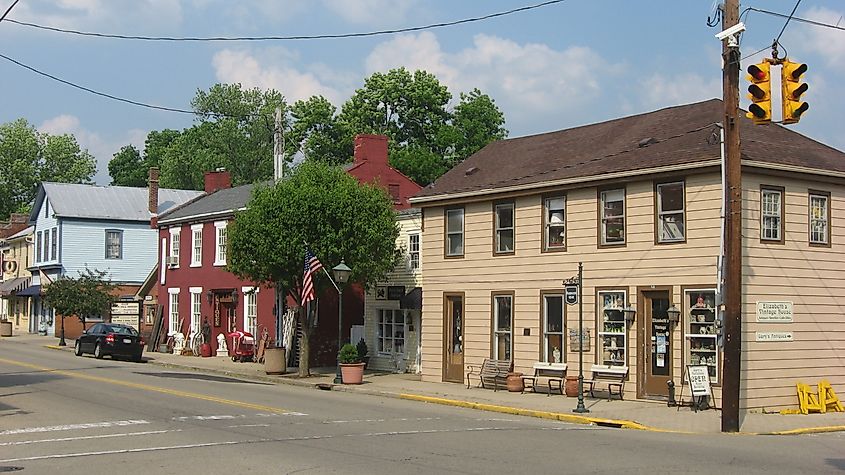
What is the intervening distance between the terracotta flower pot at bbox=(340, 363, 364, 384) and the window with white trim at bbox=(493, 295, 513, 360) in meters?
4.23

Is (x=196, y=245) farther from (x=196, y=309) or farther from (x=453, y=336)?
(x=453, y=336)

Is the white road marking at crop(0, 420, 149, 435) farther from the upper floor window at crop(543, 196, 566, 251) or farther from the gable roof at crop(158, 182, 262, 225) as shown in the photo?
the gable roof at crop(158, 182, 262, 225)

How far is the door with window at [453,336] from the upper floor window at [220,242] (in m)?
15.7

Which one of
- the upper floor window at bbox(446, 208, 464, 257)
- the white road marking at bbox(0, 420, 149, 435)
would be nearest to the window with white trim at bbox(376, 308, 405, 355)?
the upper floor window at bbox(446, 208, 464, 257)

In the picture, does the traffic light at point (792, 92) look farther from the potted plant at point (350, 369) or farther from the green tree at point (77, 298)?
the green tree at point (77, 298)

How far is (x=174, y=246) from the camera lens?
4656cm

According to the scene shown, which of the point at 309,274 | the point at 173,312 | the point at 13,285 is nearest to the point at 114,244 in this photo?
the point at 13,285

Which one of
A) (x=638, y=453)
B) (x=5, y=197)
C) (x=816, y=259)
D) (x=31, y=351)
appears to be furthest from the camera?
(x=5, y=197)

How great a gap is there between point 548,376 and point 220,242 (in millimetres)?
20523

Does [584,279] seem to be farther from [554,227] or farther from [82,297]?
[82,297]

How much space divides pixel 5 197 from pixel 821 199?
81236 mm

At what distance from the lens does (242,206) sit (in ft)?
Answer: 135

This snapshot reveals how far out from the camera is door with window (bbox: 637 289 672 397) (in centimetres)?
2305

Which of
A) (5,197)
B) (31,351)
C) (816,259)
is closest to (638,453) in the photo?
(816,259)
